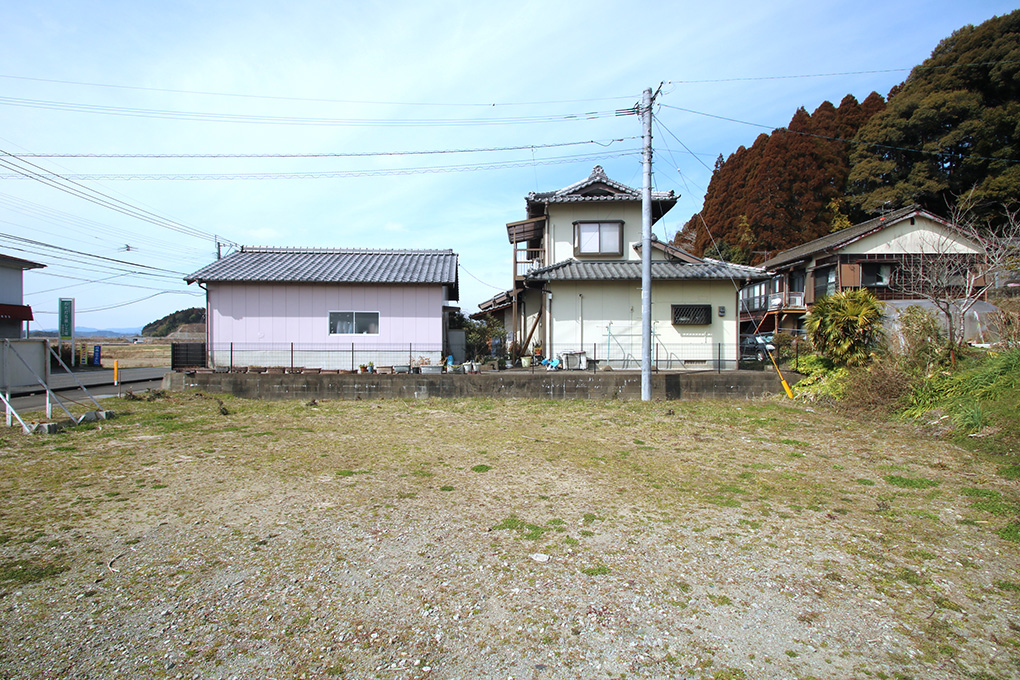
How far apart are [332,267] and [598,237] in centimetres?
900

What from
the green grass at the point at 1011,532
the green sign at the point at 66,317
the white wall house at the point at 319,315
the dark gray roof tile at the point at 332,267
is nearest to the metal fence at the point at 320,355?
the white wall house at the point at 319,315

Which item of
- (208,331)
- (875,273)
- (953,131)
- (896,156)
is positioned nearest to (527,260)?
(208,331)

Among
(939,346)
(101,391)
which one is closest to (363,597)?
(939,346)

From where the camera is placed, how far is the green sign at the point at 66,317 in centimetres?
1906

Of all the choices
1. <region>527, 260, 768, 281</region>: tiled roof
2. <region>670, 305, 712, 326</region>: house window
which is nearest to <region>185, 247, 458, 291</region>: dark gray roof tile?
<region>527, 260, 768, 281</region>: tiled roof

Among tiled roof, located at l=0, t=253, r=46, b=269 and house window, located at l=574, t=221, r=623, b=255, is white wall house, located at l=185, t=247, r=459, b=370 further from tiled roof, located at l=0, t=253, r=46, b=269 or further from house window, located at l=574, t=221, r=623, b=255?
tiled roof, located at l=0, t=253, r=46, b=269

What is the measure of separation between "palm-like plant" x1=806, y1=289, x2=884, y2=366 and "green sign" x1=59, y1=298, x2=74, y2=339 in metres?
25.2

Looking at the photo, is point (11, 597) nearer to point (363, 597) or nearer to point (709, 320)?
point (363, 597)

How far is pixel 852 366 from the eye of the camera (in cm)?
1074

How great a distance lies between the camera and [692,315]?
50.8ft

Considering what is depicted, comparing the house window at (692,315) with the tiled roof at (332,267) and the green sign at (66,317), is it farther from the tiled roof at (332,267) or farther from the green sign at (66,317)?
the green sign at (66,317)

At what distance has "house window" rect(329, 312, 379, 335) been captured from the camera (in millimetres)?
15266

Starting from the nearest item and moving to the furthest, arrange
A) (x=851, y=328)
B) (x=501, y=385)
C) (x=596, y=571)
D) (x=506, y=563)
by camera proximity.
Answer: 1. (x=596, y=571)
2. (x=506, y=563)
3. (x=851, y=328)
4. (x=501, y=385)

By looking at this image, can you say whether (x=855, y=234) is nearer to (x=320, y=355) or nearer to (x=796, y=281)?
(x=796, y=281)
